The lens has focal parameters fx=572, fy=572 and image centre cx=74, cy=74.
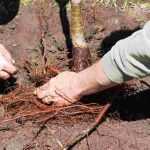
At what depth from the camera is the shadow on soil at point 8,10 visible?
268cm

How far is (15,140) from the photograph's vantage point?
2.01 meters

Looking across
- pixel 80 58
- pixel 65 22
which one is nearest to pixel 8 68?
pixel 80 58

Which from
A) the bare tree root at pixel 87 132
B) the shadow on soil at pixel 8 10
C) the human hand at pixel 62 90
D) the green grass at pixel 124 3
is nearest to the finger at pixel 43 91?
the human hand at pixel 62 90

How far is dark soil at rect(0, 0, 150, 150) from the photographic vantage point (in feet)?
6.59

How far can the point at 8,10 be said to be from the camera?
8.89ft

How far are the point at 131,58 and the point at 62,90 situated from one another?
1.60 ft

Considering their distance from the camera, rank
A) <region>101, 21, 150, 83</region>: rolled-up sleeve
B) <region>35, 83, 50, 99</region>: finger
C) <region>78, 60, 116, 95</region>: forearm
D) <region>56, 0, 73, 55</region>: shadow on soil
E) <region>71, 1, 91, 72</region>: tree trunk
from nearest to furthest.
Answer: <region>101, 21, 150, 83</region>: rolled-up sleeve → <region>78, 60, 116, 95</region>: forearm → <region>35, 83, 50, 99</region>: finger → <region>71, 1, 91, 72</region>: tree trunk → <region>56, 0, 73, 55</region>: shadow on soil

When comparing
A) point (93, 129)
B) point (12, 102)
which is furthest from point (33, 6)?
point (93, 129)

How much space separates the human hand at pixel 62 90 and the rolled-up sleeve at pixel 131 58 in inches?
10.9

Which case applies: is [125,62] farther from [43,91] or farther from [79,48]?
[79,48]

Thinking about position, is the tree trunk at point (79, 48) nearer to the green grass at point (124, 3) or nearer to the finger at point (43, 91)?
the finger at point (43, 91)

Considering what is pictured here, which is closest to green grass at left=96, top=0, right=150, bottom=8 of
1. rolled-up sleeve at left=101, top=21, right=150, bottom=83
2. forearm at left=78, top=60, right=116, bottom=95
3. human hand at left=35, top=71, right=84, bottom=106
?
human hand at left=35, top=71, right=84, bottom=106

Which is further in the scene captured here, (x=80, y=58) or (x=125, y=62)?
(x=80, y=58)

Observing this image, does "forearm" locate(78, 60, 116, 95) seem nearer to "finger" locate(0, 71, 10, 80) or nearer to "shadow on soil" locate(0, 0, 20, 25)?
"finger" locate(0, 71, 10, 80)
